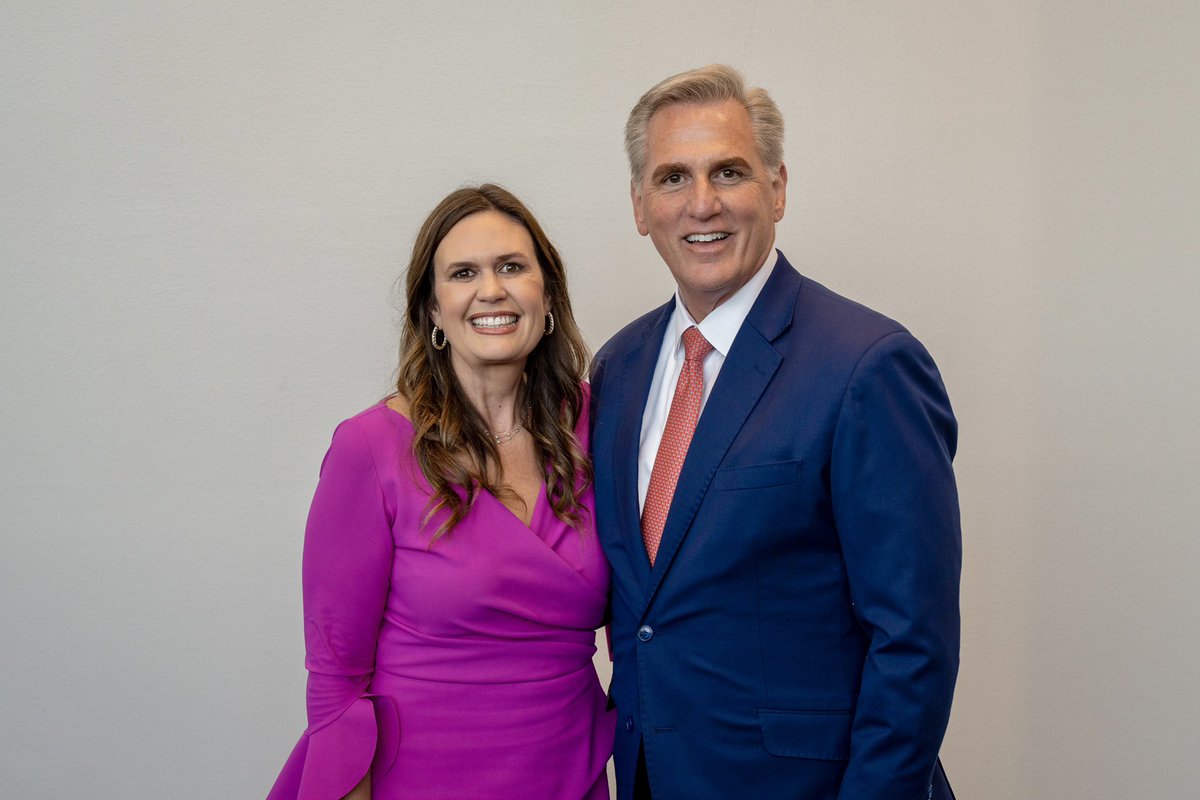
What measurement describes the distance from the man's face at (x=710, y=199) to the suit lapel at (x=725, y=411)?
0.33 feet

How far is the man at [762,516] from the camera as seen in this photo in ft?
4.94

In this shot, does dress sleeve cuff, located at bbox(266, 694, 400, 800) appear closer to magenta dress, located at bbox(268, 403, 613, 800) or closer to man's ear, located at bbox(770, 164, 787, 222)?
magenta dress, located at bbox(268, 403, 613, 800)

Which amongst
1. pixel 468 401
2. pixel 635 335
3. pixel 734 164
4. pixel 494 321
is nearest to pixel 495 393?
pixel 468 401

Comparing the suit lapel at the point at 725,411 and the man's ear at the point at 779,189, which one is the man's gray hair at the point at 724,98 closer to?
the man's ear at the point at 779,189

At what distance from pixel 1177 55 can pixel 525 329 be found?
1.80m

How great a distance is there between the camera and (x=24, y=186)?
2459 mm

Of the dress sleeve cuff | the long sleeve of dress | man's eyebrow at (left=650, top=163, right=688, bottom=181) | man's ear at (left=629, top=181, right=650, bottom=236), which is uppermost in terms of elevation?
man's eyebrow at (left=650, top=163, right=688, bottom=181)

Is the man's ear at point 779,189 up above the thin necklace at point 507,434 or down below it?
above

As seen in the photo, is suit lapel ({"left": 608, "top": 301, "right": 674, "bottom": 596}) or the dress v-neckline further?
the dress v-neckline

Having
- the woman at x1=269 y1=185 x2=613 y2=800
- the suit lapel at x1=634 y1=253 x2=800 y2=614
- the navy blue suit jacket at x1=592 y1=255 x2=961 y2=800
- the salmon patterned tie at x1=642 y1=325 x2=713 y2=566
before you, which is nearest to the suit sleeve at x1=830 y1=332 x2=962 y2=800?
the navy blue suit jacket at x1=592 y1=255 x2=961 y2=800

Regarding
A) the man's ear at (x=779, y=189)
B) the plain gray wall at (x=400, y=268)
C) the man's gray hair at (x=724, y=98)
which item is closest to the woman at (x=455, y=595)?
the man's gray hair at (x=724, y=98)

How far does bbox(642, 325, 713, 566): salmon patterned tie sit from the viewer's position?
1710 mm

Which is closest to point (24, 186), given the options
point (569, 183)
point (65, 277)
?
point (65, 277)

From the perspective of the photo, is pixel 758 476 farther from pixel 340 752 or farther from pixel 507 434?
pixel 340 752
